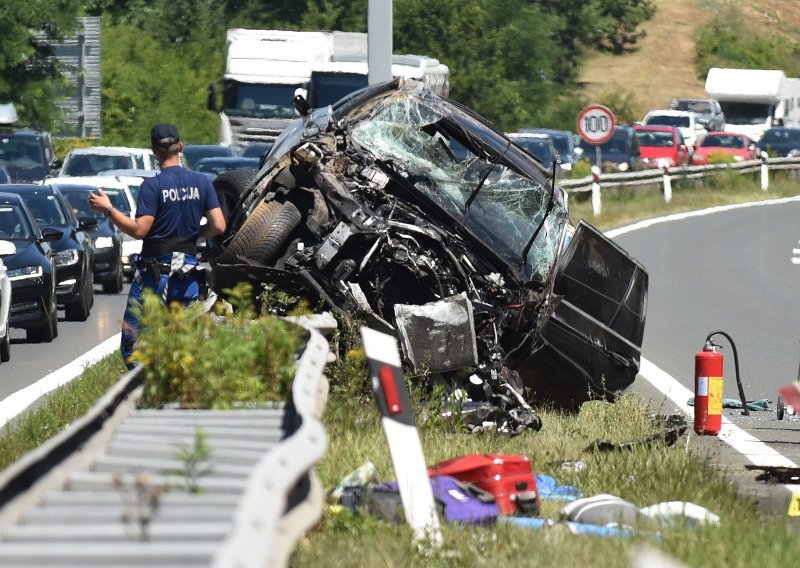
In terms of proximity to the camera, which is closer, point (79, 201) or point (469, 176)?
point (469, 176)

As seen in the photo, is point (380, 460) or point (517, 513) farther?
point (380, 460)

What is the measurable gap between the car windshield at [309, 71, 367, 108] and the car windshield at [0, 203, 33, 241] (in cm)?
1844

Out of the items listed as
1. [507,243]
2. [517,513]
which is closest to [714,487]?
[517,513]

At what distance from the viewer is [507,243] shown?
11.6 meters

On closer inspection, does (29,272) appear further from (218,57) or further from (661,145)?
(218,57)

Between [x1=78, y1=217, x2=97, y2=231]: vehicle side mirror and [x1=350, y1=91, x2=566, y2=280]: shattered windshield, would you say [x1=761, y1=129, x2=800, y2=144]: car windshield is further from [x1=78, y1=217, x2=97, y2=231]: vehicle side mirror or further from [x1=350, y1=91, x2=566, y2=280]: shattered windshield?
[x1=350, y1=91, x2=566, y2=280]: shattered windshield

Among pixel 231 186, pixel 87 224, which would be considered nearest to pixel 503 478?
pixel 231 186

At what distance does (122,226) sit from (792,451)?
4.10 meters

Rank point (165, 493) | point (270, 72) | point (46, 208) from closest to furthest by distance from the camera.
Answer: point (165, 493), point (46, 208), point (270, 72)

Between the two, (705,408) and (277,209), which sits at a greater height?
(277,209)

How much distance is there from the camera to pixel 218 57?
197 ft

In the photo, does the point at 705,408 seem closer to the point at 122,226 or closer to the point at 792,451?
the point at 792,451

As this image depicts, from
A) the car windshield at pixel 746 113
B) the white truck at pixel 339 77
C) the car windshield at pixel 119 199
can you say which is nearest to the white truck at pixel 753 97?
the car windshield at pixel 746 113

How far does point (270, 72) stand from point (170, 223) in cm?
2775
